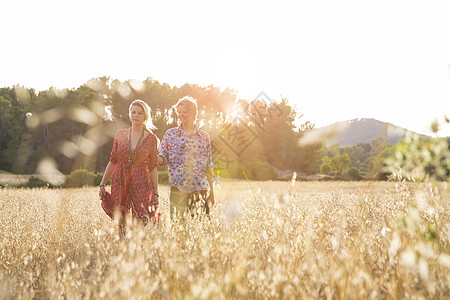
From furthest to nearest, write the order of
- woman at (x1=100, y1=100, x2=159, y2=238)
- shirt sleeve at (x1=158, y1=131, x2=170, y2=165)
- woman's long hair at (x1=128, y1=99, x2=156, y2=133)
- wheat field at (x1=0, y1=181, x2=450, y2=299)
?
shirt sleeve at (x1=158, y1=131, x2=170, y2=165)
woman's long hair at (x1=128, y1=99, x2=156, y2=133)
woman at (x1=100, y1=100, x2=159, y2=238)
wheat field at (x1=0, y1=181, x2=450, y2=299)

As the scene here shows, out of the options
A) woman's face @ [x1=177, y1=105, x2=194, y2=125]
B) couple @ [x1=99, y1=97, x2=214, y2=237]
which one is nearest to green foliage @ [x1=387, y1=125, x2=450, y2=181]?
couple @ [x1=99, y1=97, x2=214, y2=237]

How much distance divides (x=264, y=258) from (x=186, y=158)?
2123 millimetres

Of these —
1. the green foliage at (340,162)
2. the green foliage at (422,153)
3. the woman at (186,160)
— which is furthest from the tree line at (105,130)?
the green foliage at (422,153)

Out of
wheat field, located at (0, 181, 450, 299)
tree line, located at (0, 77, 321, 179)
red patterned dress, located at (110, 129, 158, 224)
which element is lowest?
wheat field, located at (0, 181, 450, 299)

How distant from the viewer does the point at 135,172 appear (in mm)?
4207

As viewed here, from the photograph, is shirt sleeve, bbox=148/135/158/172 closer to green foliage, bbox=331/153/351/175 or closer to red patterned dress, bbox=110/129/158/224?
red patterned dress, bbox=110/129/158/224

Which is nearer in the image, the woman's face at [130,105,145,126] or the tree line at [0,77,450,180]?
the woman's face at [130,105,145,126]

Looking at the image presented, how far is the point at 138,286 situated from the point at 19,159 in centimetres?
3867

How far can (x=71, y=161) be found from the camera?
35.2 m

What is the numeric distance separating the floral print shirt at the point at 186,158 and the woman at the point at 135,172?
0.64ft

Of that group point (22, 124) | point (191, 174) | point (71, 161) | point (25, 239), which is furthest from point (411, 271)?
point (22, 124)

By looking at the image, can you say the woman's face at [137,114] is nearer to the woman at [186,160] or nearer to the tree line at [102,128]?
the woman at [186,160]

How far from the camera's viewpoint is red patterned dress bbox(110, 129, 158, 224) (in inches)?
163

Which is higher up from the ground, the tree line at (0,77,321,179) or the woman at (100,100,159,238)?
the tree line at (0,77,321,179)
